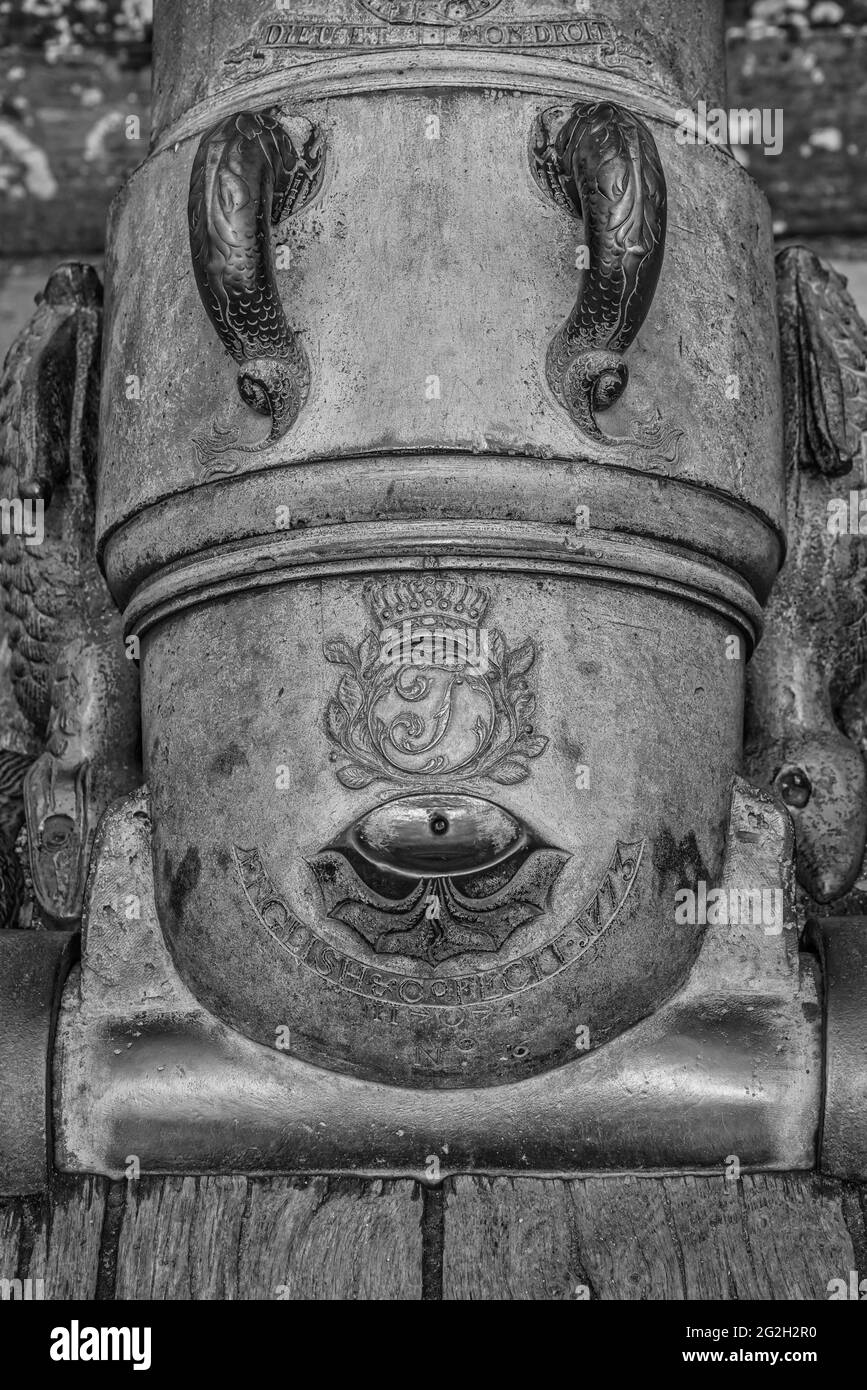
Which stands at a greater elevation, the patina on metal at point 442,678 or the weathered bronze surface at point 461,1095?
the patina on metal at point 442,678

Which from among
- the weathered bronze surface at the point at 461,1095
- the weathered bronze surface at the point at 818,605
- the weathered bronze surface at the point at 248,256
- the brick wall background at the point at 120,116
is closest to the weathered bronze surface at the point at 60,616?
the weathered bronze surface at the point at 461,1095

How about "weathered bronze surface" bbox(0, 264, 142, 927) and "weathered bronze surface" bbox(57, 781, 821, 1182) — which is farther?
"weathered bronze surface" bbox(0, 264, 142, 927)

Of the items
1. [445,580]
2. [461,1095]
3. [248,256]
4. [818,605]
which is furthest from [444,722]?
[818,605]

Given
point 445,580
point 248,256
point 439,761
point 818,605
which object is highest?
point 248,256

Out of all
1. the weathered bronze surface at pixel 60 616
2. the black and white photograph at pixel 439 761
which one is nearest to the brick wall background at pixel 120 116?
the weathered bronze surface at pixel 60 616

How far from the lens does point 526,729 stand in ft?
9.08

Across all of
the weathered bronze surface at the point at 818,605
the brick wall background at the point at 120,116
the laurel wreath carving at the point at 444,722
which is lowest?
the laurel wreath carving at the point at 444,722

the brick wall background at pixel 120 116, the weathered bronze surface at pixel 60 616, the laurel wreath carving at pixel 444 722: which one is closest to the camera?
the laurel wreath carving at pixel 444 722

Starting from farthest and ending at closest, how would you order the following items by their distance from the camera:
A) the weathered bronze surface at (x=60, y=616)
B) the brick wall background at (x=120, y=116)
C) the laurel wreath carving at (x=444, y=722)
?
the brick wall background at (x=120, y=116) → the weathered bronze surface at (x=60, y=616) → the laurel wreath carving at (x=444, y=722)

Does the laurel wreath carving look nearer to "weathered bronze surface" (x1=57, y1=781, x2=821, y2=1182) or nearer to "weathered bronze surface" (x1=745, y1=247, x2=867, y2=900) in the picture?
"weathered bronze surface" (x1=57, y1=781, x2=821, y2=1182)

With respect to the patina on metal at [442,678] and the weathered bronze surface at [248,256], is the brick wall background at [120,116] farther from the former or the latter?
the weathered bronze surface at [248,256]

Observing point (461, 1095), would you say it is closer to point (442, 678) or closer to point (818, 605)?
point (442, 678)

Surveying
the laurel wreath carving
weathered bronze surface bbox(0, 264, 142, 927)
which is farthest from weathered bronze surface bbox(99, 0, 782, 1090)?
weathered bronze surface bbox(0, 264, 142, 927)

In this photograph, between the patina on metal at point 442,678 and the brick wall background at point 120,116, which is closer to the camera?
the patina on metal at point 442,678
